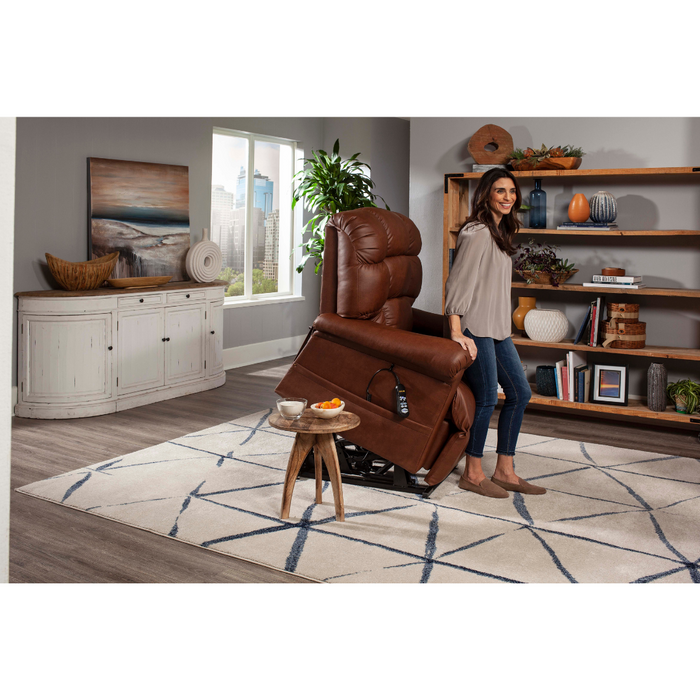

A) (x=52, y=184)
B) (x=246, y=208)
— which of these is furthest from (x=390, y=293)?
(x=246, y=208)

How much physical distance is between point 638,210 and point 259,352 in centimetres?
354

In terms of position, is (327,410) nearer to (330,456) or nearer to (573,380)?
(330,456)

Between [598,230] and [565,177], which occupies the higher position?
[565,177]

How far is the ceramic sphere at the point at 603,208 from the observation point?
4.21m

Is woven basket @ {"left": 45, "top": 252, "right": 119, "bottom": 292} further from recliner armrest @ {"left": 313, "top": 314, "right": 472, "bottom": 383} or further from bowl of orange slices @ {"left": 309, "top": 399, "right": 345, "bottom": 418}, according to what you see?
bowl of orange slices @ {"left": 309, "top": 399, "right": 345, "bottom": 418}

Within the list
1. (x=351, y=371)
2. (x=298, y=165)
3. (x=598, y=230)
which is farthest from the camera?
(x=298, y=165)

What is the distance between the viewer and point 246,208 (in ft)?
21.1

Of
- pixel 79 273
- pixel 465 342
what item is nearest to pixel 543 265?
pixel 465 342

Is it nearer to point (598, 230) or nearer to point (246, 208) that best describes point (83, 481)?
point (598, 230)

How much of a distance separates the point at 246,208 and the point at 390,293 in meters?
3.36

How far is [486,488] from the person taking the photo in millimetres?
3100

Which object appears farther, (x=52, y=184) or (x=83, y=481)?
(x=52, y=184)

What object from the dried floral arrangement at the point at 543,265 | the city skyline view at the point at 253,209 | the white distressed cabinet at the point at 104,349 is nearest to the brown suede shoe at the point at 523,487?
the dried floral arrangement at the point at 543,265

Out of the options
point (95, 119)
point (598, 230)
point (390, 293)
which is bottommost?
point (390, 293)
